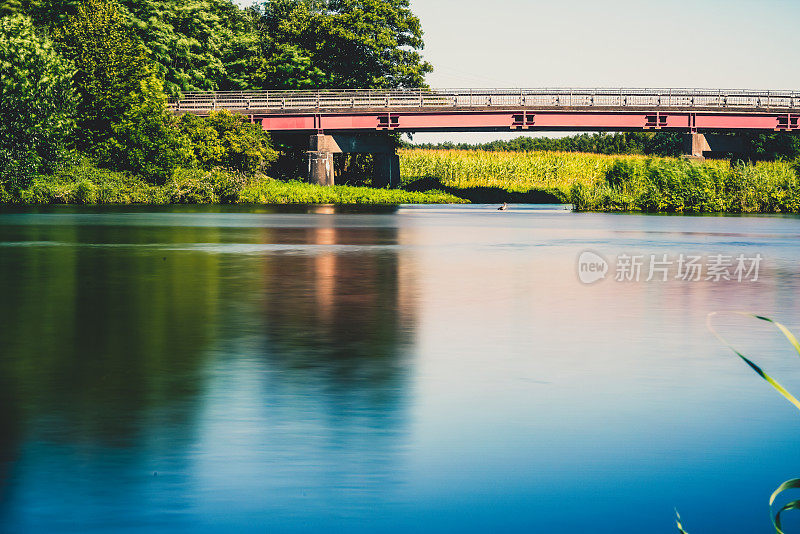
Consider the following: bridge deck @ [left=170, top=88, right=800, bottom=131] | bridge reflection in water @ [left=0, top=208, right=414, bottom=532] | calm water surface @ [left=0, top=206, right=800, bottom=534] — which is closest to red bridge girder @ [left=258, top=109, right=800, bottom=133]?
bridge deck @ [left=170, top=88, right=800, bottom=131]

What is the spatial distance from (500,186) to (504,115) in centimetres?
641

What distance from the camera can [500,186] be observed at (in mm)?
87062

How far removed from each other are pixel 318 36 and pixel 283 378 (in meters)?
87.8

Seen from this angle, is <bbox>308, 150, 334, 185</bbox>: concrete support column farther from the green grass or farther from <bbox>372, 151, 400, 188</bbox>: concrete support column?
<bbox>372, 151, 400, 188</bbox>: concrete support column

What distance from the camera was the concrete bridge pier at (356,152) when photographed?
82.5 meters

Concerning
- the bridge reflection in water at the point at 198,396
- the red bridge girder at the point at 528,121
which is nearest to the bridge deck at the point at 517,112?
the red bridge girder at the point at 528,121

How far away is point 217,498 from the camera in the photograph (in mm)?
5504

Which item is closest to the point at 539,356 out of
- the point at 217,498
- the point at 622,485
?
the point at 622,485

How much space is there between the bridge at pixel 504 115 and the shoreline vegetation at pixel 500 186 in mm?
5373

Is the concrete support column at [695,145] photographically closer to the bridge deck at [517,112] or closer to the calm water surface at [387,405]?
the bridge deck at [517,112]

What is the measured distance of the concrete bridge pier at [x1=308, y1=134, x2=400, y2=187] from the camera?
82.5m

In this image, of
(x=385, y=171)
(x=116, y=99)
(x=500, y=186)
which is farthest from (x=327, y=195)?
(x=500, y=186)

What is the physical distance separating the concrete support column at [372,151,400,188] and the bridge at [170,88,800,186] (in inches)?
123

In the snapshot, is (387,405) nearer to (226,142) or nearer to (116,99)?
(116,99)
